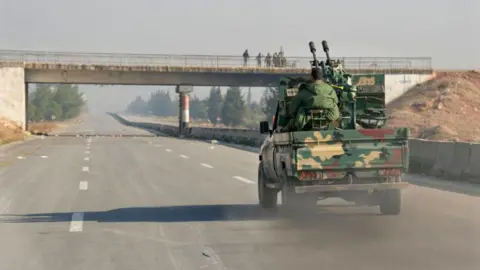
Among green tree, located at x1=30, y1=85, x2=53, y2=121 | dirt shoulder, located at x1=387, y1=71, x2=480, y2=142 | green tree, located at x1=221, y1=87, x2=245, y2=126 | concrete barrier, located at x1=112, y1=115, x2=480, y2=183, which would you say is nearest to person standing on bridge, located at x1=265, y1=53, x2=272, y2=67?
dirt shoulder, located at x1=387, y1=71, x2=480, y2=142

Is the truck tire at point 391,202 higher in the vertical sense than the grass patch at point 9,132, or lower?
lower

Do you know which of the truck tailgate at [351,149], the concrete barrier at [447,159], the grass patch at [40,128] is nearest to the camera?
the truck tailgate at [351,149]

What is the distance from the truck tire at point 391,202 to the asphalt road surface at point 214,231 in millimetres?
250

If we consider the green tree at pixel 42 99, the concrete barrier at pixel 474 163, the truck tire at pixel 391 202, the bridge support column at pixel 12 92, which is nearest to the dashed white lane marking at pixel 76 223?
the truck tire at pixel 391 202

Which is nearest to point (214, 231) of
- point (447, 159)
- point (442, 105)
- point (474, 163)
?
point (474, 163)

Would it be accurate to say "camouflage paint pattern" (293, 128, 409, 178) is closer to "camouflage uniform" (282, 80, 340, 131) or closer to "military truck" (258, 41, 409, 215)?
"military truck" (258, 41, 409, 215)

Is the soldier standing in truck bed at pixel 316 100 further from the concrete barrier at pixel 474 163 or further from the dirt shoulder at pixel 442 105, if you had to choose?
the dirt shoulder at pixel 442 105

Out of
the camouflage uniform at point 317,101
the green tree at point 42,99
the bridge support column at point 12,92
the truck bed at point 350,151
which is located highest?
the green tree at point 42,99

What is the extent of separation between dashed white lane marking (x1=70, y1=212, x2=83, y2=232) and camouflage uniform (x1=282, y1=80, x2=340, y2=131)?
3.83m

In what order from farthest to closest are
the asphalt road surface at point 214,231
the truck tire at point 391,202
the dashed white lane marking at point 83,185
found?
the dashed white lane marking at point 83,185, the truck tire at point 391,202, the asphalt road surface at point 214,231

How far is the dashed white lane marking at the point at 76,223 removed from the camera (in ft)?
36.6

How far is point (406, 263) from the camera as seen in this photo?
7.96m

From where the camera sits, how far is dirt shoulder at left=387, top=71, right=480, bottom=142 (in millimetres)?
55156

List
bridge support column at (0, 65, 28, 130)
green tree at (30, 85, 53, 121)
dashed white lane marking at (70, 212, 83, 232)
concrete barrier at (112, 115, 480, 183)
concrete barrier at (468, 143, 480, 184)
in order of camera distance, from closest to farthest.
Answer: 1. dashed white lane marking at (70, 212, 83, 232)
2. concrete barrier at (468, 143, 480, 184)
3. concrete barrier at (112, 115, 480, 183)
4. bridge support column at (0, 65, 28, 130)
5. green tree at (30, 85, 53, 121)
